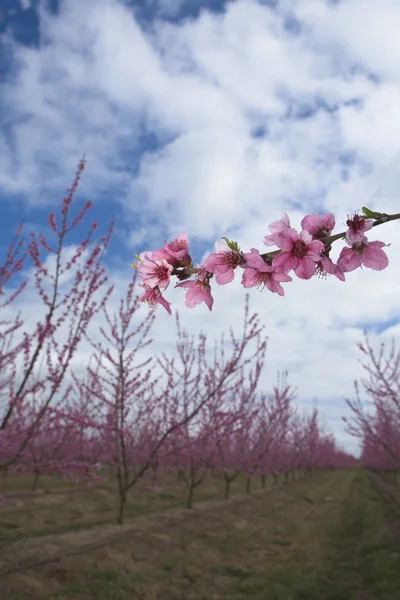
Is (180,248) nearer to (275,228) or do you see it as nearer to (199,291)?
(199,291)

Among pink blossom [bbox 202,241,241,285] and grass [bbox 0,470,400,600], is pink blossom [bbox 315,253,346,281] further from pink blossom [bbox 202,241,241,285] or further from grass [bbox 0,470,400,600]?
grass [bbox 0,470,400,600]

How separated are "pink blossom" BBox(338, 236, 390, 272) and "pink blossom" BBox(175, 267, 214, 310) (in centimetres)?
49

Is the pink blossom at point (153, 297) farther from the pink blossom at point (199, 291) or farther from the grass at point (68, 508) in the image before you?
the grass at point (68, 508)

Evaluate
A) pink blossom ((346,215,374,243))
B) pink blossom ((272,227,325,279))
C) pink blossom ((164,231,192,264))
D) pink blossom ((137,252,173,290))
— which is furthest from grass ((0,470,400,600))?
pink blossom ((346,215,374,243))

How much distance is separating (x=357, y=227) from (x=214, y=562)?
25.8 ft

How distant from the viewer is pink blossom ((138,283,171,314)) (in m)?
1.67

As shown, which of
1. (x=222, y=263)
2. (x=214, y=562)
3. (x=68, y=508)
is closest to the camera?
(x=222, y=263)

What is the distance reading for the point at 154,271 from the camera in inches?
64.2

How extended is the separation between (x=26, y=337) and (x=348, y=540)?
9.58 m

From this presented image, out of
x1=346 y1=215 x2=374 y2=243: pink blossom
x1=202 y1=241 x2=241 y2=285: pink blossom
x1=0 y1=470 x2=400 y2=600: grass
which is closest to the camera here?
x1=346 y1=215 x2=374 y2=243: pink blossom

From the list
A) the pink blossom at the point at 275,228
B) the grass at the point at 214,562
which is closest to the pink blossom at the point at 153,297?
the pink blossom at the point at 275,228

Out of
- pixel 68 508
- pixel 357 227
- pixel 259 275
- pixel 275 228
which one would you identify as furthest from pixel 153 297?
pixel 68 508

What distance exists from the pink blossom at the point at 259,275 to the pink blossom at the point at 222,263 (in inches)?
1.8

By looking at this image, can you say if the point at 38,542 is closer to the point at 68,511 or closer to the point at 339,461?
the point at 68,511
